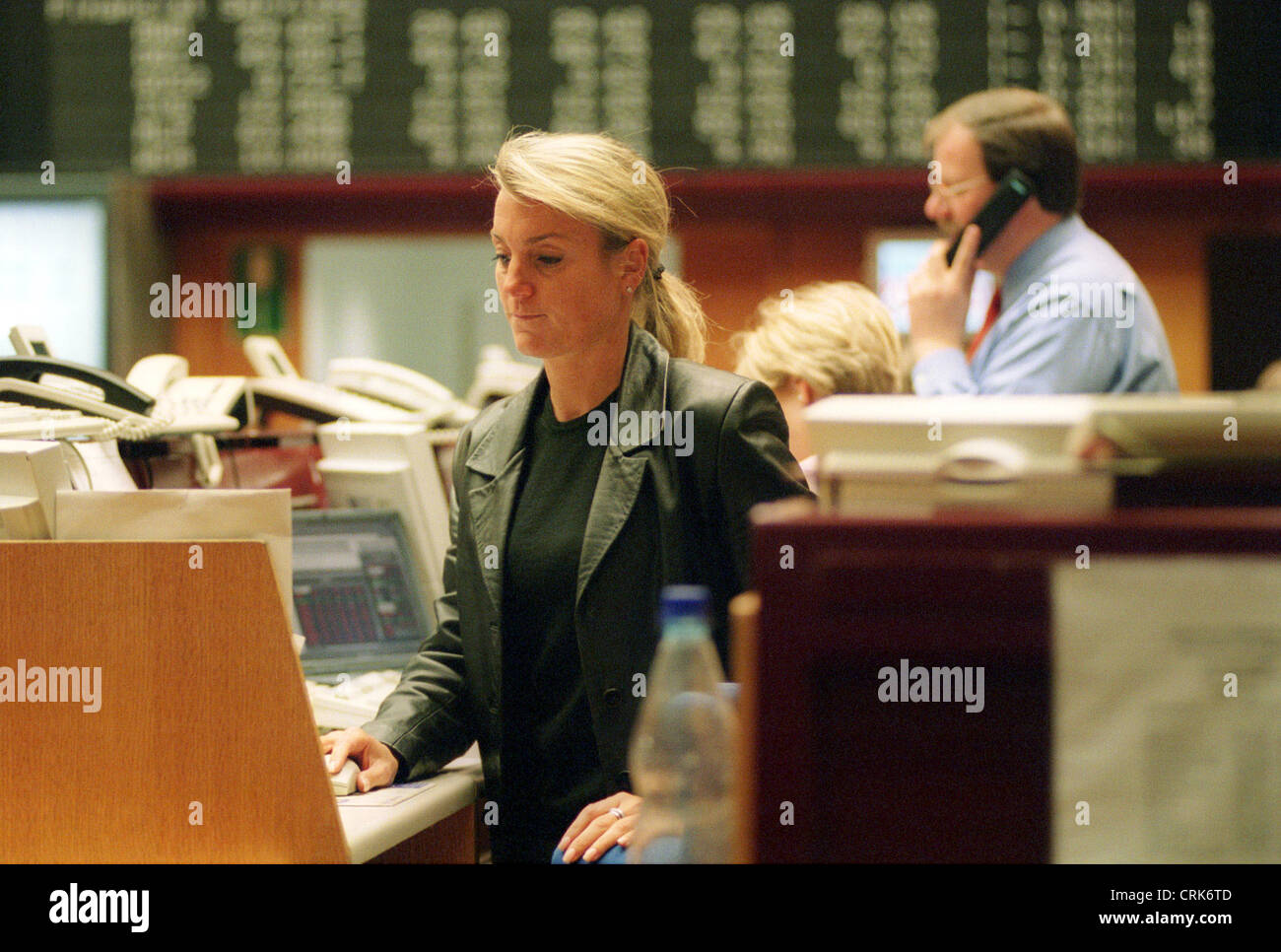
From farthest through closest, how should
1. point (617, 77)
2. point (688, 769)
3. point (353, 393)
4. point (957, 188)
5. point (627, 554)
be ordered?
1. point (617, 77)
2. point (353, 393)
3. point (957, 188)
4. point (627, 554)
5. point (688, 769)

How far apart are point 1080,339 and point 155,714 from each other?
1334 millimetres

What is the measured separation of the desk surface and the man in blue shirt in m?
0.92

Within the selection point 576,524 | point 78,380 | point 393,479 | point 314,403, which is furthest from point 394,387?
point 576,524

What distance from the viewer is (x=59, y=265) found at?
11.9ft

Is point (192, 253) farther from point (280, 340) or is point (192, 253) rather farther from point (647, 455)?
point (647, 455)

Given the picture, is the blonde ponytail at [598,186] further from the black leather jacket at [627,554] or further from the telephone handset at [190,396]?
the telephone handset at [190,396]

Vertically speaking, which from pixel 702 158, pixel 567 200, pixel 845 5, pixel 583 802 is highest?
pixel 845 5

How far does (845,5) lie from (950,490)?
2598 mm

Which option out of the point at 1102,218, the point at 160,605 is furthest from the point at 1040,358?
the point at 1102,218

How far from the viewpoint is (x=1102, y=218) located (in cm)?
396

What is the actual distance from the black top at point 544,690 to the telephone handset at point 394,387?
0.90 meters

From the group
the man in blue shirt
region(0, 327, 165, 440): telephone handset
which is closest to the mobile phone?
the man in blue shirt

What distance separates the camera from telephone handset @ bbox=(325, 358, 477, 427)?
2436 millimetres

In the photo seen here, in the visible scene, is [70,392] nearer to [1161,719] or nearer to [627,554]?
[627,554]
